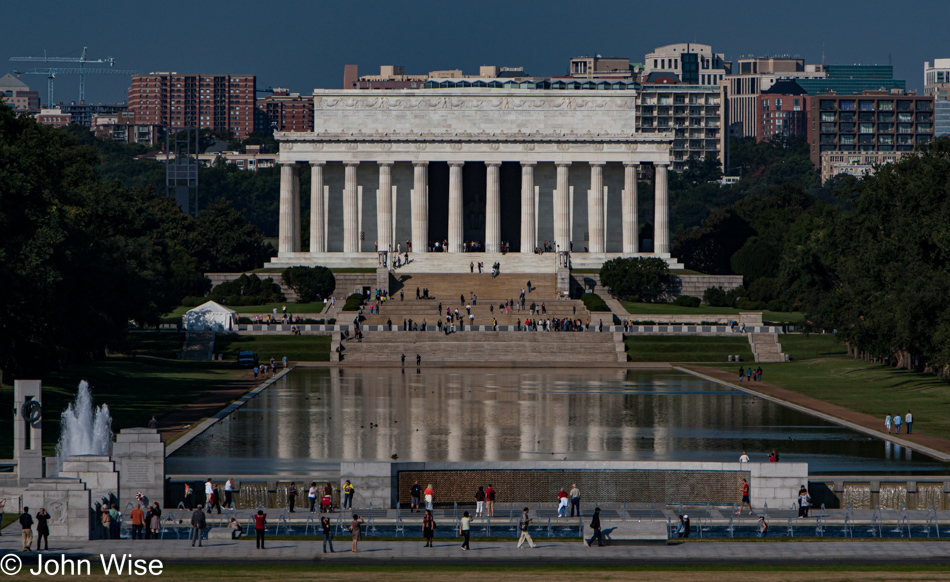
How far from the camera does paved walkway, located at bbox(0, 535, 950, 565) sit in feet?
122

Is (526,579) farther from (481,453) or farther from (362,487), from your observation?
(481,453)

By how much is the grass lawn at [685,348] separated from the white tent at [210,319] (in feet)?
92.2

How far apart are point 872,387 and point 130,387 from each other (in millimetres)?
39853

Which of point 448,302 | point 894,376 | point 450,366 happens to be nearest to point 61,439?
point 450,366

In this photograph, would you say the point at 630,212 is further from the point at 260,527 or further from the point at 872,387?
the point at 260,527

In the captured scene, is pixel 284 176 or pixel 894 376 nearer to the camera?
pixel 894 376

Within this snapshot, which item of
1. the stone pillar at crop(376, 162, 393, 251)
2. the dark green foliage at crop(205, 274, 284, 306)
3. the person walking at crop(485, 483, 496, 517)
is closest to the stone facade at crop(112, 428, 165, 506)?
the person walking at crop(485, 483, 496, 517)

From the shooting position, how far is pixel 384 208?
142375mm

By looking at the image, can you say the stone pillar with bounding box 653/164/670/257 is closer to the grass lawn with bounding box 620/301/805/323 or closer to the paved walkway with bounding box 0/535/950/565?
the grass lawn with bounding box 620/301/805/323

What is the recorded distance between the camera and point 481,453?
53812mm

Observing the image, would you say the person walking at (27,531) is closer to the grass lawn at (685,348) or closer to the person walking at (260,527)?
the person walking at (260,527)

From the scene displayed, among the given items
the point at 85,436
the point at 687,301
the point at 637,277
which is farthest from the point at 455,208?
the point at 85,436

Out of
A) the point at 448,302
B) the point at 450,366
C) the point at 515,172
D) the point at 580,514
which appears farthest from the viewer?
the point at 515,172

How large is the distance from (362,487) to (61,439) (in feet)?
50.4
